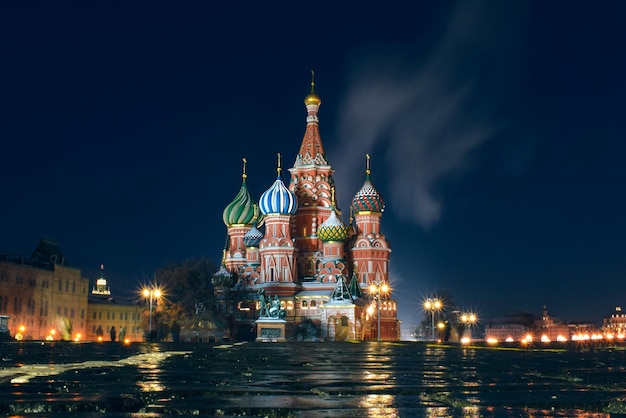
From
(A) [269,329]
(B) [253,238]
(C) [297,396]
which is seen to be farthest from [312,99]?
(C) [297,396]

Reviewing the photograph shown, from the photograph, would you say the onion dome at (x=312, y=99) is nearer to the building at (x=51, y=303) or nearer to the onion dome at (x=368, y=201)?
the onion dome at (x=368, y=201)

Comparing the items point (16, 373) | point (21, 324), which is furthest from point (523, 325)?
point (16, 373)

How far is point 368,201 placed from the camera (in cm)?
7481

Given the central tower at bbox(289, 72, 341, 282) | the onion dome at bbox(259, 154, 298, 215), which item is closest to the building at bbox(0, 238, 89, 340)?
the onion dome at bbox(259, 154, 298, 215)

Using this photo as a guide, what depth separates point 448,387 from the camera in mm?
6781

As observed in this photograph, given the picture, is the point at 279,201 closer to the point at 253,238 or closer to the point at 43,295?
the point at 253,238

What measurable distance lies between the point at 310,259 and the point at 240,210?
32.5 ft

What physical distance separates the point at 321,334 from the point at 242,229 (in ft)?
61.6

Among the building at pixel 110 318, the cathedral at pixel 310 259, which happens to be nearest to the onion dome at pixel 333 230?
the cathedral at pixel 310 259

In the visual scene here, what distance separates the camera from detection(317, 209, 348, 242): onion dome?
234 ft

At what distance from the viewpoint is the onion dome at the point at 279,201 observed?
71.2 metres

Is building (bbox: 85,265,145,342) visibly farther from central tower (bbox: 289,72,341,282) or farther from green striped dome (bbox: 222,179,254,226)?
central tower (bbox: 289,72,341,282)

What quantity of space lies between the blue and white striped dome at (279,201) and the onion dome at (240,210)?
6478 mm

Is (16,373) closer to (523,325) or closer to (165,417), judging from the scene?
(165,417)
